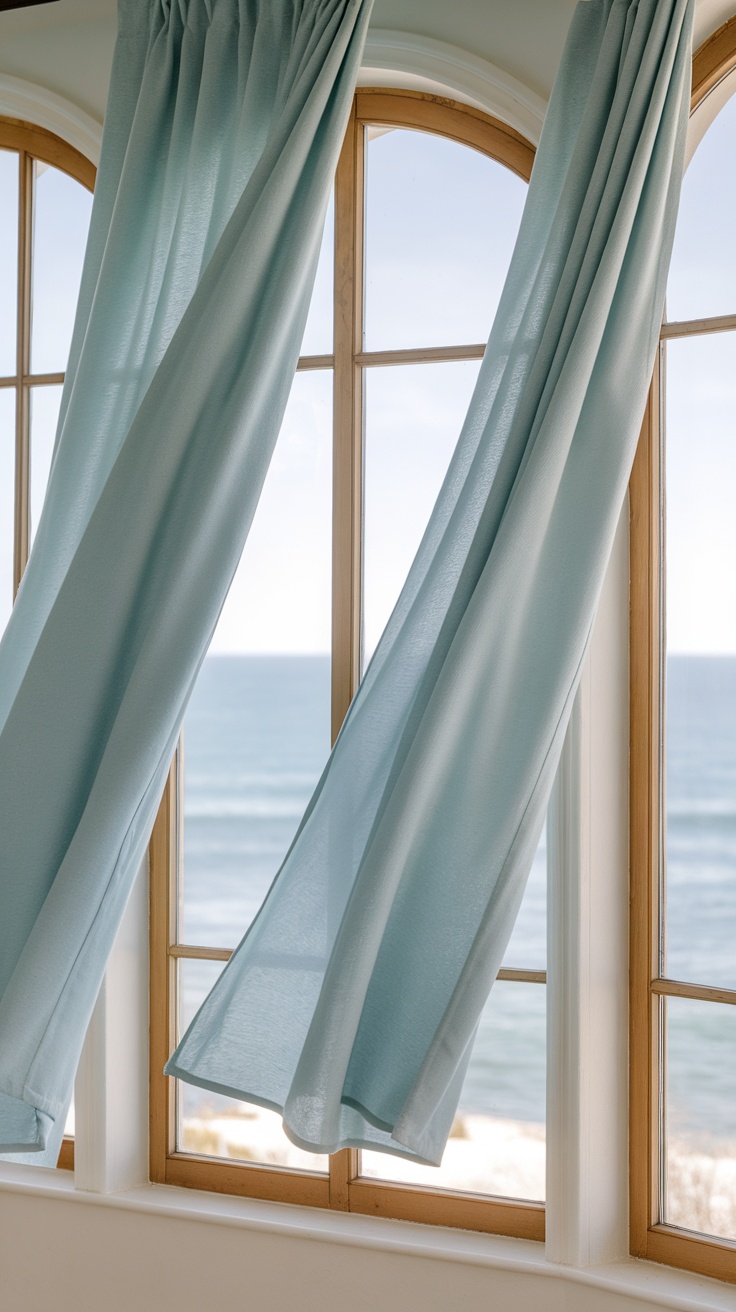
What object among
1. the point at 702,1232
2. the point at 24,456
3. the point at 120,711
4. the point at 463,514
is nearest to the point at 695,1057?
the point at 702,1232

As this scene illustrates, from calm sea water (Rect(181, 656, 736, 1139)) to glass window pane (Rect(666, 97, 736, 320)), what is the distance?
0.66m

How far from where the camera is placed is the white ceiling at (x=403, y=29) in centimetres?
209

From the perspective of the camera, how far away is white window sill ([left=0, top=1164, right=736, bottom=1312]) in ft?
6.36

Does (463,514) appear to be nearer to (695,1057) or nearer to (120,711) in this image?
(120,711)

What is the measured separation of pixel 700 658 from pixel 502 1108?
3.10ft

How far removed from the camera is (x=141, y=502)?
194cm

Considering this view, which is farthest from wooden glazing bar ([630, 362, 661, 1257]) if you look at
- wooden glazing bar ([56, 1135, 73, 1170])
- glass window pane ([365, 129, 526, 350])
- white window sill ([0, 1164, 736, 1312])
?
wooden glazing bar ([56, 1135, 73, 1170])

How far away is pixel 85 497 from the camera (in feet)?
6.86

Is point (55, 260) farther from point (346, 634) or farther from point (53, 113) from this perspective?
point (346, 634)

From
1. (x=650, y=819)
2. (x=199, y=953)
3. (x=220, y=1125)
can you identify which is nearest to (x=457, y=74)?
(x=650, y=819)

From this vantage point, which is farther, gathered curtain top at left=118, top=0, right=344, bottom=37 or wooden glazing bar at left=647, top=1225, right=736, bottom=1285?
gathered curtain top at left=118, top=0, right=344, bottom=37

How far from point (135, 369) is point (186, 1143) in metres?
1.59

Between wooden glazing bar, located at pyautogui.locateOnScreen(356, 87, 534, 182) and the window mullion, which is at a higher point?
wooden glazing bar, located at pyautogui.locateOnScreen(356, 87, 534, 182)

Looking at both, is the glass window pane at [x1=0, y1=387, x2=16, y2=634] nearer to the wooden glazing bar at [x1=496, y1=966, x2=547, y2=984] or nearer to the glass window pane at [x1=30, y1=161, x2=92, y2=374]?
the glass window pane at [x1=30, y1=161, x2=92, y2=374]
